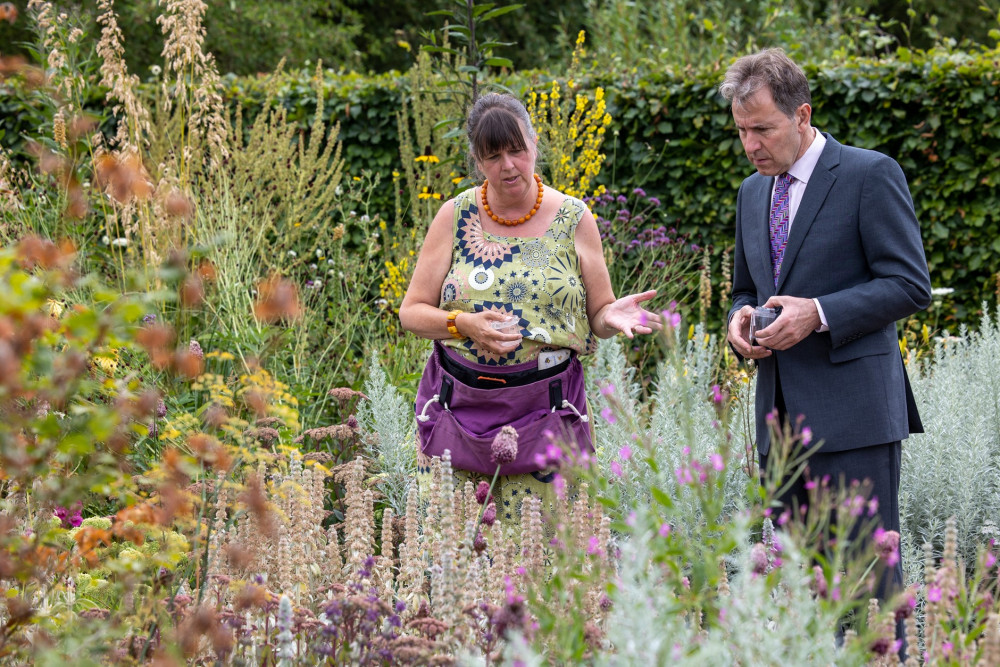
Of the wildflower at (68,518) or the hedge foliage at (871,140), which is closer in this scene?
the wildflower at (68,518)

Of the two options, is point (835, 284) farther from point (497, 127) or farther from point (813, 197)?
point (497, 127)

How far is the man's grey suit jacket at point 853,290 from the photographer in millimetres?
2463

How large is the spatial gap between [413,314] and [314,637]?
1143 millimetres

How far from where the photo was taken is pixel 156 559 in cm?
179

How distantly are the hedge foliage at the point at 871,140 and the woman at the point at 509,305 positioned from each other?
3.81 meters

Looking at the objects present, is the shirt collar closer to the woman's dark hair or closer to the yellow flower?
the woman's dark hair

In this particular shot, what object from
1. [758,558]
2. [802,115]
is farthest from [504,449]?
[802,115]

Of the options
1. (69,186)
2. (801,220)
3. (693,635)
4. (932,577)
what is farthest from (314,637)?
(801,220)

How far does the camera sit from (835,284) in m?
2.59

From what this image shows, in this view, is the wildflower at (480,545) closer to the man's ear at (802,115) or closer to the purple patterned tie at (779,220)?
the purple patterned tie at (779,220)

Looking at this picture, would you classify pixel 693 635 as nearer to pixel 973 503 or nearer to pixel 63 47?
pixel 973 503

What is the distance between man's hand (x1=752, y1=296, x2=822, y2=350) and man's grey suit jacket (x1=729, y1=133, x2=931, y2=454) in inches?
1.6

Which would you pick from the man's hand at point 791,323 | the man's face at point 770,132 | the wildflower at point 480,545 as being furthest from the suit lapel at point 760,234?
the wildflower at point 480,545

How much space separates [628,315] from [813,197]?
0.61m
